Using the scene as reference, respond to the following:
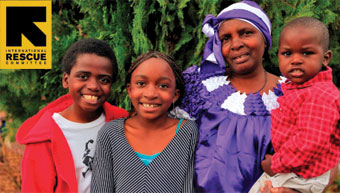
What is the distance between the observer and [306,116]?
1.70 meters

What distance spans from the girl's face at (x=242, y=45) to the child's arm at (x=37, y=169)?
1.43m

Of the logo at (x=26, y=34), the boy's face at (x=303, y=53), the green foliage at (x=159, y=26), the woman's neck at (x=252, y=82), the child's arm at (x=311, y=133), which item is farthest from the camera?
the logo at (x=26, y=34)

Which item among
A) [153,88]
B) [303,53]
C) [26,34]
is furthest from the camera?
[26,34]

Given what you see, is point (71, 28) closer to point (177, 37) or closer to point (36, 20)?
point (36, 20)

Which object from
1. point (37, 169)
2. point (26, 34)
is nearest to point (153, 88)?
point (37, 169)

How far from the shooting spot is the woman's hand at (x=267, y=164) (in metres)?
1.91

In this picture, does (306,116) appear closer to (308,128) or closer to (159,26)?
(308,128)

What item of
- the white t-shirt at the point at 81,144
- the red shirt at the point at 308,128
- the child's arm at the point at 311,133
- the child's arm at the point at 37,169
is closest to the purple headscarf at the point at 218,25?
the red shirt at the point at 308,128

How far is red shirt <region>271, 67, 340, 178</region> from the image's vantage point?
1.66 metres

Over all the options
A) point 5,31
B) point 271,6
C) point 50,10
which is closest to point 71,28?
point 50,10

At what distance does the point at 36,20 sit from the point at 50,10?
0.85 feet

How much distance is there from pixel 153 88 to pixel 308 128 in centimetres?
95

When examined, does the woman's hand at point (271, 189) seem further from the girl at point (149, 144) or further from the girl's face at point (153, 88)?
the girl's face at point (153, 88)

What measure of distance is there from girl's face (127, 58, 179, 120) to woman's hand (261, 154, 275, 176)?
712mm
